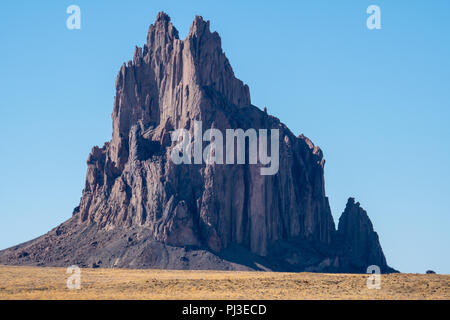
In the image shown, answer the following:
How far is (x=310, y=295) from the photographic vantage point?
107438mm

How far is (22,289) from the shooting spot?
12031cm

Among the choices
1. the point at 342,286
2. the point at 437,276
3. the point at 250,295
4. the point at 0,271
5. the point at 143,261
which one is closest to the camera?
the point at 250,295

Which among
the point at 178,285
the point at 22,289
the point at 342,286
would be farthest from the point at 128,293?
the point at 342,286

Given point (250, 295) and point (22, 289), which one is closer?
point (250, 295)

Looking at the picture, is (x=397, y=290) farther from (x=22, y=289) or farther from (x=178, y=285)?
(x=22, y=289)

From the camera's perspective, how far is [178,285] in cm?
11925

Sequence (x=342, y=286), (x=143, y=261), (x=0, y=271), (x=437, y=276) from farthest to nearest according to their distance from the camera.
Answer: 1. (x=143, y=261)
2. (x=0, y=271)
3. (x=437, y=276)
4. (x=342, y=286)
